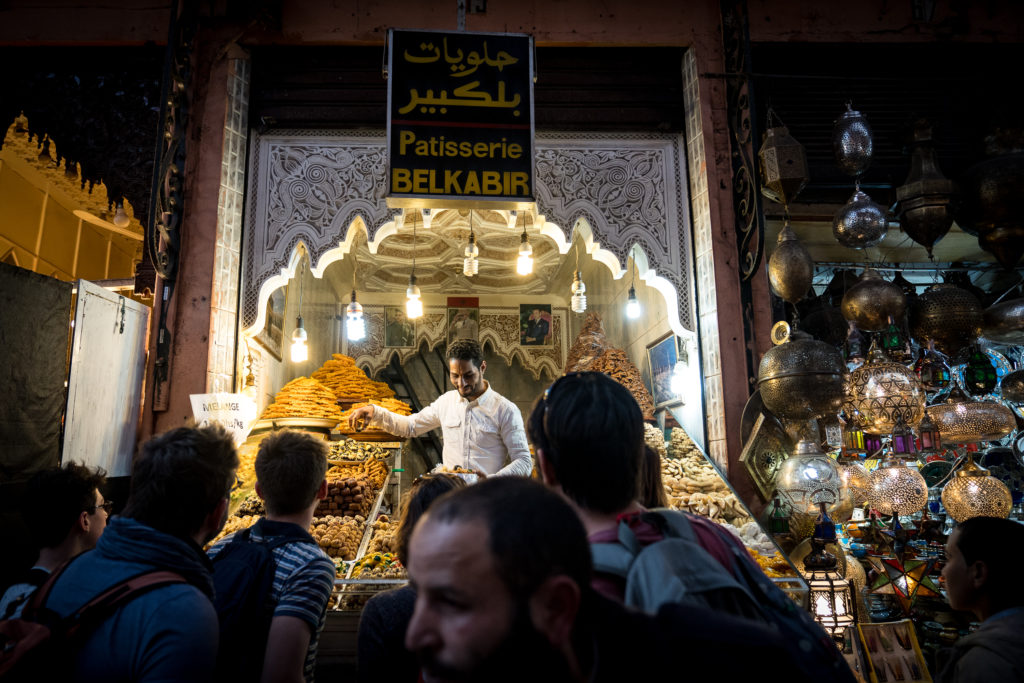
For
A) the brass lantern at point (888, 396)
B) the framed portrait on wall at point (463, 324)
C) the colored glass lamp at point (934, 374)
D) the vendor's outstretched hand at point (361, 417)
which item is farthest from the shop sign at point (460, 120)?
the framed portrait on wall at point (463, 324)

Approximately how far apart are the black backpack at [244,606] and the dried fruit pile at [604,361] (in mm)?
3931

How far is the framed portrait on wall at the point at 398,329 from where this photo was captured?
30.7 ft

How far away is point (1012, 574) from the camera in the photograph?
77.0 inches

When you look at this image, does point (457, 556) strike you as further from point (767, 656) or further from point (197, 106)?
point (197, 106)

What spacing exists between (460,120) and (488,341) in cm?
603

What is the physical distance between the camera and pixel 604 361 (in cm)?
599

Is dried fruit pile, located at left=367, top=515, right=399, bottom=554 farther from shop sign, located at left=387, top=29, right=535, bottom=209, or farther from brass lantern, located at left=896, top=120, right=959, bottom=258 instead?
brass lantern, located at left=896, top=120, right=959, bottom=258

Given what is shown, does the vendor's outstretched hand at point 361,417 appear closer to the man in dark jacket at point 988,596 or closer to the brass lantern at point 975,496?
the man in dark jacket at point 988,596

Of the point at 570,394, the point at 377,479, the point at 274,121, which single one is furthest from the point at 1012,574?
the point at 274,121

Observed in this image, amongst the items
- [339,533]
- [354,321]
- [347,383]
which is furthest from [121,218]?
[339,533]

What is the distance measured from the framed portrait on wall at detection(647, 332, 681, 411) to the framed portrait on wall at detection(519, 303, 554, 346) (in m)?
3.24

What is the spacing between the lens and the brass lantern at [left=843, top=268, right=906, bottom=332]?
4.00 meters

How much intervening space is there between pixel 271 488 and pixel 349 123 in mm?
3488

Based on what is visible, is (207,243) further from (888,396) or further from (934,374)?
(934,374)
